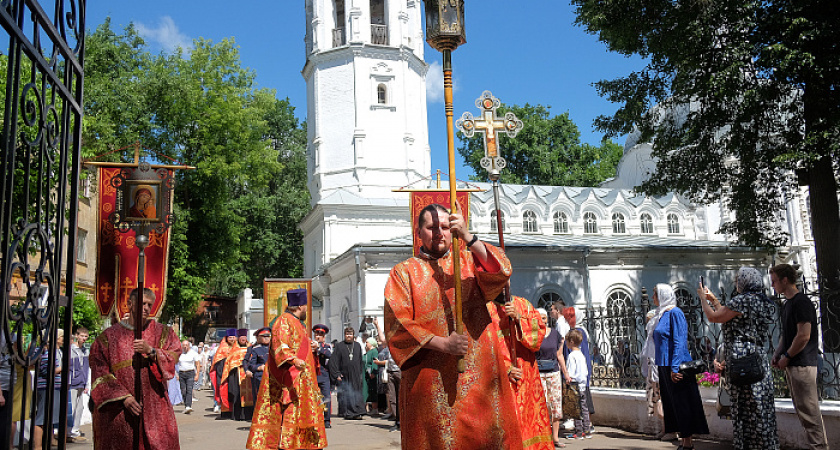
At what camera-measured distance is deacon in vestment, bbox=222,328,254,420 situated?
1587 cm

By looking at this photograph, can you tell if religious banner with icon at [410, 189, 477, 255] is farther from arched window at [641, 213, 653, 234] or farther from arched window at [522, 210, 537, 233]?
arched window at [641, 213, 653, 234]

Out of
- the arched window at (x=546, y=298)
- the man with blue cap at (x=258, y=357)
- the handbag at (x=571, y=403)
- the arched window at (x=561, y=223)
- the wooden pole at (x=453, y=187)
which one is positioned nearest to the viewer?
the wooden pole at (x=453, y=187)

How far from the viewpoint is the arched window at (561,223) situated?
37094mm

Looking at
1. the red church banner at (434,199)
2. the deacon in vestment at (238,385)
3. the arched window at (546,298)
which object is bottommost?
the deacon in vestment at (238,385)

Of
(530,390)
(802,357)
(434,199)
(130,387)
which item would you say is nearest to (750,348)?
(802,357)

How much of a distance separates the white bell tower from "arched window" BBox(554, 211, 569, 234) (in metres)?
7.18

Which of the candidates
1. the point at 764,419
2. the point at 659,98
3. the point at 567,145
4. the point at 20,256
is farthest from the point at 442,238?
the point at 567,145

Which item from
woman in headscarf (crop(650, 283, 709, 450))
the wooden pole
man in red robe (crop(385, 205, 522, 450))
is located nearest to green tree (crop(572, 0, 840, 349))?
woman in headscarf (crop(650, 283, 709, 450))

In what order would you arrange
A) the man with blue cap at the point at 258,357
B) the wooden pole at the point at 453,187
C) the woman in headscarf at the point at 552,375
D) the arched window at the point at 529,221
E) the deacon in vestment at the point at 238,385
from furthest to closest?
1. the arched window at the point at 529,221
2. the deacon in vestment at the point at 238,385
3. the man with blue cap at the point at 258,357
4. the woman in headscarf at the point at 552,375
5. the wooden pole at the point at 453,187

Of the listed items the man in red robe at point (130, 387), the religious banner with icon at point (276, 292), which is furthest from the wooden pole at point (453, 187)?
the religious banner with icon at point (276, 292)

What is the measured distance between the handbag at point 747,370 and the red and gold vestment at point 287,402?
181 inches

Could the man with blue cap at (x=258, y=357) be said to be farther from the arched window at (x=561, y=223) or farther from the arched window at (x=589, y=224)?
the arched window at (x=589, y=224)

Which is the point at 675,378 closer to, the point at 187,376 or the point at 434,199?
the point at 434,199

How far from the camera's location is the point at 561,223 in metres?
37.3
